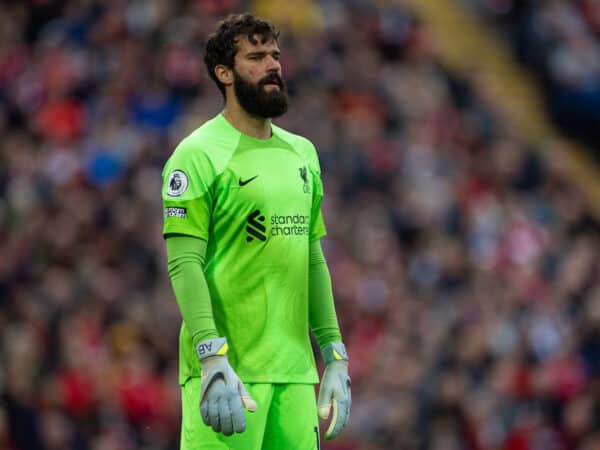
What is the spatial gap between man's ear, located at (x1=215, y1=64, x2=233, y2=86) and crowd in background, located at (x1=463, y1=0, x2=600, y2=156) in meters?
11.2

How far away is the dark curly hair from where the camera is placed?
20.6 ft

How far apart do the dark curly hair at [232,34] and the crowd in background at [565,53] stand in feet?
36.6

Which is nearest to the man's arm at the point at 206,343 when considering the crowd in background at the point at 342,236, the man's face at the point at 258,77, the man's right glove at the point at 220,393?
the man's right glove at the point at 220,393

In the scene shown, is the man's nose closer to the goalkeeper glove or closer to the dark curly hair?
the dark curly hair

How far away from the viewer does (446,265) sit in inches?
567

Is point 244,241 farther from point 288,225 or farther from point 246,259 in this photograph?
point 288,225

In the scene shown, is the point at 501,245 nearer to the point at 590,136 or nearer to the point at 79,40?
the point at 590,136

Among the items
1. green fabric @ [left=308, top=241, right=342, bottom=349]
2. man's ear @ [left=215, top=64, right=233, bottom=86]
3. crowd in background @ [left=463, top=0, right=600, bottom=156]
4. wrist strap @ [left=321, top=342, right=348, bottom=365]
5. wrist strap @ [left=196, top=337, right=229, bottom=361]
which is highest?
crowd in background @ [left=463, top=0, right=600, bottom=156]

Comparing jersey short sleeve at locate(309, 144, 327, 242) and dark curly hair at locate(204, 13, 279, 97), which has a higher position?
dark curly hair at locate(204, 13, 279, 97)

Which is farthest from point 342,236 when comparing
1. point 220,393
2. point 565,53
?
point 220,393

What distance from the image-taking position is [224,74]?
20.8ft

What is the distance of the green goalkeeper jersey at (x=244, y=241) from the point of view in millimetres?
6094

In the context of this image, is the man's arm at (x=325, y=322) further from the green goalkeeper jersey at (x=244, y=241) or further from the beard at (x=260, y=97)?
the beard at (x=260, y=97)

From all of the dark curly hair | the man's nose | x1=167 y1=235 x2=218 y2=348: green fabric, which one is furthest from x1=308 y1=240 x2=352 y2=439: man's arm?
the dark curly hair
